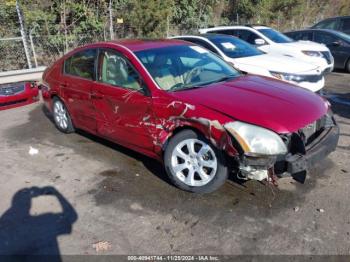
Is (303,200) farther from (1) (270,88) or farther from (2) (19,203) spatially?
(2) (19,203)

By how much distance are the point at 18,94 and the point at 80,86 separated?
3582mm

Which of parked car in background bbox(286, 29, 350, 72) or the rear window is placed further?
the rear window

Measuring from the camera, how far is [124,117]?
4.81 m

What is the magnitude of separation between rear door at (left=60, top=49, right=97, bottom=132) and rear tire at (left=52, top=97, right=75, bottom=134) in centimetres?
26

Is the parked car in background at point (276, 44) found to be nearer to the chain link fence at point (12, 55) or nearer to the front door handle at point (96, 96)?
the front door handle at point (96, 96)

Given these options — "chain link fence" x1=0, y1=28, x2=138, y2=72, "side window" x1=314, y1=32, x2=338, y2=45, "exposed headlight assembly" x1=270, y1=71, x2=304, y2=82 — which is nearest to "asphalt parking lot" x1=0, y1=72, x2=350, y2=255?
"exposed headlight assembly" x1=270, y1=71, x2=304, y2=82

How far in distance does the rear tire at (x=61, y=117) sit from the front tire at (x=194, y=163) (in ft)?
8.66

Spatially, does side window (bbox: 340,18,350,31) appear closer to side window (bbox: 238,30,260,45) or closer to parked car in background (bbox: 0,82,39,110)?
side window (bbox: 238,30,260,45)

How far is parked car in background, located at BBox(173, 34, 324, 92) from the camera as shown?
24.3 feet

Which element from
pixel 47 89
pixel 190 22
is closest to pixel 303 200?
pixel 47 89

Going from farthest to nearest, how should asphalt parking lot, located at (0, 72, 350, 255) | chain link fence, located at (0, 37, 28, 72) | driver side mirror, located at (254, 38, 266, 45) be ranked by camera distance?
chain link fence, located at (0, 37, 28, 72) < driver side mirror, located at (254, 38, 266, 45) < asphalt parking lot, located at (0, 72, 350, 255)

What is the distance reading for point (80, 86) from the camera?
5.59 meters

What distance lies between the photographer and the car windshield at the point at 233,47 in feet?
26.6

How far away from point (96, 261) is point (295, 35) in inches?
457
